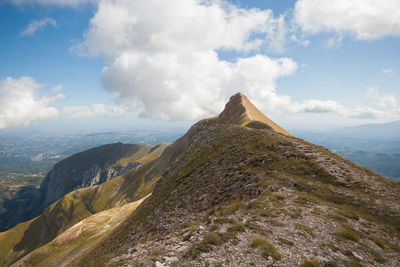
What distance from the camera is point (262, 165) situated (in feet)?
73.1

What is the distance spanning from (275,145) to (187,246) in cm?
2043

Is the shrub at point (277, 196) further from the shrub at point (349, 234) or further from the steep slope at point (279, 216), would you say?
the shrub at point (349, 234)

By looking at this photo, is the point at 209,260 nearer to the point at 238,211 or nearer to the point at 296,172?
the point at 238,211

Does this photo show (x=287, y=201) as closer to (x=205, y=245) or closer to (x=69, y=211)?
(x=205, y=245)

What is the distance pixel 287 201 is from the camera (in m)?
15.5

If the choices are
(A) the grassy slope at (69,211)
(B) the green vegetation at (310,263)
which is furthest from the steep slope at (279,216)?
(A) the grassy slope at (69,211)

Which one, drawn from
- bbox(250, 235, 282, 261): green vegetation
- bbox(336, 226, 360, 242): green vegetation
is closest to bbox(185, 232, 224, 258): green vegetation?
bbox(250, 235, 282, 261): green vegetation

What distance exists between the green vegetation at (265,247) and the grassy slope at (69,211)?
393 ft

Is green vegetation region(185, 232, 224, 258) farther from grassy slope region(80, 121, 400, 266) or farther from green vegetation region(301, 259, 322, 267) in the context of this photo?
green vegetation region(301, 259, 322, 267)

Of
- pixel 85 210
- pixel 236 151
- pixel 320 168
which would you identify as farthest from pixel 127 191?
pixel 320 168

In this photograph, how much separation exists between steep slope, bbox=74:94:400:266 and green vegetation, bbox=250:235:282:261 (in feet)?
0.17

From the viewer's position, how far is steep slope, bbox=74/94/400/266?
9.73 metres

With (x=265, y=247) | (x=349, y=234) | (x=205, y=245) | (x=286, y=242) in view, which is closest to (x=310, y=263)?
(x=286, y=242)

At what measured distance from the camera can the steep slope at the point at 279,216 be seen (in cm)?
973
